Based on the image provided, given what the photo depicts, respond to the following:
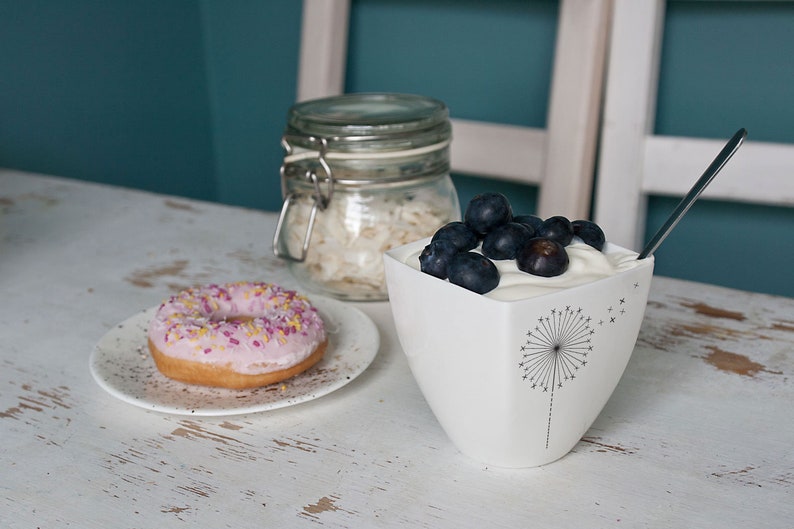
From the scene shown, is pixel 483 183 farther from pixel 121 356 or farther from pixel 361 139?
pixel 121 356

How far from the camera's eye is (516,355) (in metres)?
0.51

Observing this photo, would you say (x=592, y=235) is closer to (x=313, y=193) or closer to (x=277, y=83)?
(x=313, y=193)

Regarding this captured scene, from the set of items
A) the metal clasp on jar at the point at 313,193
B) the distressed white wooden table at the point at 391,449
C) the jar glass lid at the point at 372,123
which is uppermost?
the jar glass lid at the point at 372,123

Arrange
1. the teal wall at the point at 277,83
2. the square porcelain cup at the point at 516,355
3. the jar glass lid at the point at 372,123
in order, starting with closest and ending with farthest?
the square porcelain cup at the point at 516,355 < the jar glass lid at the point at 372,123 < the teal wall at the point at 277,83

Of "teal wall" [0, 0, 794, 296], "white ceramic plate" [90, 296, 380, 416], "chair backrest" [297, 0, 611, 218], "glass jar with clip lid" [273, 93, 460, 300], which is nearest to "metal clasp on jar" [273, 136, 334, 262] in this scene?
"glass jar with clip lid" [273, 93, 460, 300]

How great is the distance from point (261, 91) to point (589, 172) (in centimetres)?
96

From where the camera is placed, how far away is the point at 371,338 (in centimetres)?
73

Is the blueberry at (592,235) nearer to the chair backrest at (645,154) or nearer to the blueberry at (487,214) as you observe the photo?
the blueberry at (487,214)

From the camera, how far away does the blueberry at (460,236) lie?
22.1 inches

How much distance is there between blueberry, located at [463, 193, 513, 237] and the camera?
574 millimetres

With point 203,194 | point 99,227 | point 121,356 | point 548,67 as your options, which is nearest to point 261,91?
point 203,194

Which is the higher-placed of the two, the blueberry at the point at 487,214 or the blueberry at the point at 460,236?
the blueberry at the point at 487,214

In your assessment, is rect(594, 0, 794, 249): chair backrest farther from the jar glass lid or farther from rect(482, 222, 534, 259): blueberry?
rect(482, 222, 534, 259): blueberry

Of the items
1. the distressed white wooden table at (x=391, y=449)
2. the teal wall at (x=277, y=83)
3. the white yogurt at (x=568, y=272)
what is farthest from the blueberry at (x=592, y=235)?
the teal wall at (x=277, y=83)
